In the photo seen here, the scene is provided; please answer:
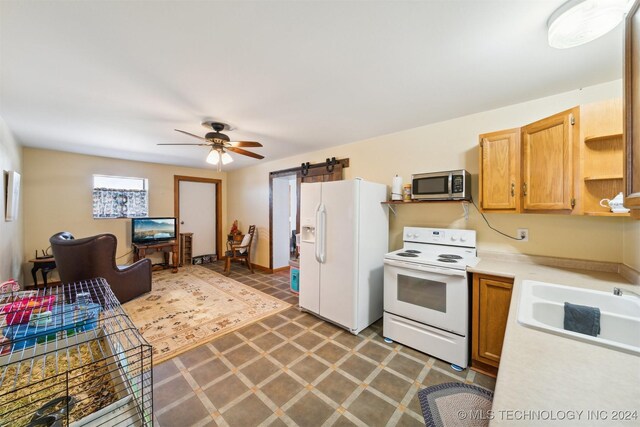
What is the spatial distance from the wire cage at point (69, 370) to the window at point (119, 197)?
4.45m

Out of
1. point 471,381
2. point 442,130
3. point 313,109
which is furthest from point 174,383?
point 442,130

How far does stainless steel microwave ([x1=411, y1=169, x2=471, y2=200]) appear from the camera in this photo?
2322 mm

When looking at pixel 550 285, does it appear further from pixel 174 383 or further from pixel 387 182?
pixel 174 383

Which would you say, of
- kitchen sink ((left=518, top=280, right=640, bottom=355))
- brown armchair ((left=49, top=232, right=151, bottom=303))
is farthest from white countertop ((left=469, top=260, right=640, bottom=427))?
brown armchair ((left=49, top=232, right=151, bottom=303))

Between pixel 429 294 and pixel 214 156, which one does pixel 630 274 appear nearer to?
pixel 429 294

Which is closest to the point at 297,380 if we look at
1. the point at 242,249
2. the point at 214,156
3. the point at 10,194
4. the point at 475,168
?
the point at 214,156

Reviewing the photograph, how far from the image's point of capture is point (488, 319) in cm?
196

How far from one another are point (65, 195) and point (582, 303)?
268 inches

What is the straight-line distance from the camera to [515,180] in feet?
6.75

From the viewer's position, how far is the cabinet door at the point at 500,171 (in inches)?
81.0

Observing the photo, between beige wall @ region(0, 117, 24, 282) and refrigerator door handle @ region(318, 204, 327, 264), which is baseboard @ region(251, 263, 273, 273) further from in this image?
beige wall @ region(0, 117, 24, 282)

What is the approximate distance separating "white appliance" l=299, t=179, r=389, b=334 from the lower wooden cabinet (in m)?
1.04

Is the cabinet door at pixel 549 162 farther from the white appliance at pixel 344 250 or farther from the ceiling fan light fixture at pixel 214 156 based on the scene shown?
the ceiling fan light fixture at pixel 214 156

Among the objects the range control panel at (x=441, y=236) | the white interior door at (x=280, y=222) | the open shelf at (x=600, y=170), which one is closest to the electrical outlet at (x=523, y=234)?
the range control panel at (x=441, y=236)
